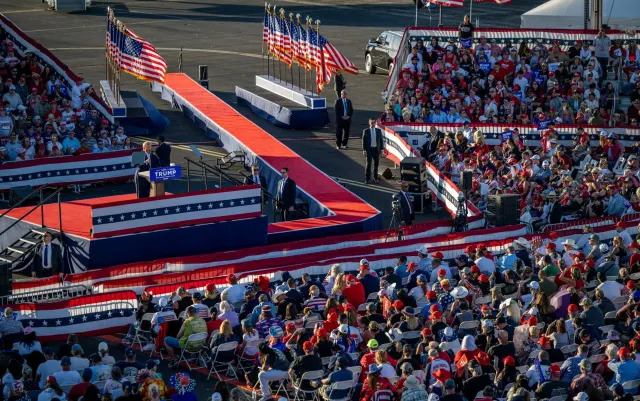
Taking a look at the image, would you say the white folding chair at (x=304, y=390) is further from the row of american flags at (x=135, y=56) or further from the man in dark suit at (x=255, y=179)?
the row of american flags at (x=135, y=56)

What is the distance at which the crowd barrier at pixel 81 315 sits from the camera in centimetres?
2461

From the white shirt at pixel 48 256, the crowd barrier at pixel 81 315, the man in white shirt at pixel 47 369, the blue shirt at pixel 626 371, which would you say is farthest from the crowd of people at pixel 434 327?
the white shirt at pixel 48 256

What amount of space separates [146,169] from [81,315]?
779 cm

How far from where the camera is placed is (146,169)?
32125 millimetres

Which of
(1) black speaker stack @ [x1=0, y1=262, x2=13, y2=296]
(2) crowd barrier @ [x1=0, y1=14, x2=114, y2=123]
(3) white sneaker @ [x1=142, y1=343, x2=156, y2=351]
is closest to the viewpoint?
(3) white sneaker @ [x1=142, y1=343, x2=156, y2=351]

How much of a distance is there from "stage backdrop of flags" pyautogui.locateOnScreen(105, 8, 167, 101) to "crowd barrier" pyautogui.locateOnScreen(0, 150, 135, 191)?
127 inches

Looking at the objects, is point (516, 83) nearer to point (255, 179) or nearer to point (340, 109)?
point (340, 109)

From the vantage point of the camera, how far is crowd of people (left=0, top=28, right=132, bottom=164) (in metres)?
35.8

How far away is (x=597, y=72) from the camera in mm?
40219

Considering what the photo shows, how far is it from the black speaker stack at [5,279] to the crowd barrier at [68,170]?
9224mm

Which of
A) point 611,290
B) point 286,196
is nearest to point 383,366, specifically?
point 611,290

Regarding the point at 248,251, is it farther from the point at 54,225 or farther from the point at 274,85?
the point at 274,85

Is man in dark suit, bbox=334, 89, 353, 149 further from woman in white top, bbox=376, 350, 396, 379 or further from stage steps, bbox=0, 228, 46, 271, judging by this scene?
woman in white top, bbox=376, 350, 396, 379

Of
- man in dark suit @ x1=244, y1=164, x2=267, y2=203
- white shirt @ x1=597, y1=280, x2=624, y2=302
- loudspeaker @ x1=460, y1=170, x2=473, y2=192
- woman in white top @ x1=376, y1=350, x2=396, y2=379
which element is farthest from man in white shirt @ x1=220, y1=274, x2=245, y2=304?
loudspeaker @ x1=460, y1=170, x2=473, y2=192
